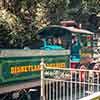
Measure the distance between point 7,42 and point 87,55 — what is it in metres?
4.36

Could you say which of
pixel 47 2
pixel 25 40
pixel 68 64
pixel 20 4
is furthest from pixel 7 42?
pixel 47 2

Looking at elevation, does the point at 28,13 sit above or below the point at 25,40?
above

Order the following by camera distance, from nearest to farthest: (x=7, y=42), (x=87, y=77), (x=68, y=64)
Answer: (x=87, y=77)
(x=68, y=64)
(x=7, y=42)

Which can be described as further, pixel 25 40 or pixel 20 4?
pixel 20 4

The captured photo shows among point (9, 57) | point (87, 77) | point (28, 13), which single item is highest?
point (28, 13)

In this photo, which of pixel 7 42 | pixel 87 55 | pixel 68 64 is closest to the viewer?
pixel 68 64

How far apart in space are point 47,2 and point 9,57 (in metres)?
13.6

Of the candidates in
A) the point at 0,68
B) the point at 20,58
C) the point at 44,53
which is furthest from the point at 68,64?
the point at 0,68

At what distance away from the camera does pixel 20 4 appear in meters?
21.0

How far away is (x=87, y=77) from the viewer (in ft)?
42.3

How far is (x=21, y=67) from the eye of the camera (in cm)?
1195

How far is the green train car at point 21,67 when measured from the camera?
11.1 meters

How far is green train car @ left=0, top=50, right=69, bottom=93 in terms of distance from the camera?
437 inches

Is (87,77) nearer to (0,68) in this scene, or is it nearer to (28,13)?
(0,68)
